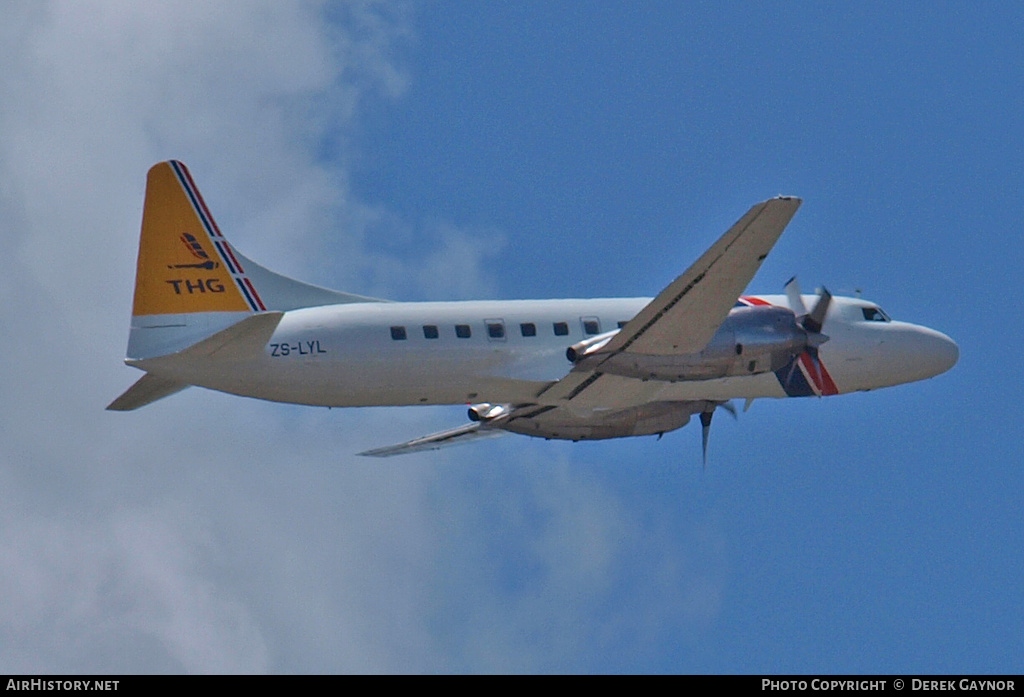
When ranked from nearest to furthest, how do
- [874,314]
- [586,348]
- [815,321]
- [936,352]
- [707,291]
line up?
[707,291] < [586,348] < [815,321] < [874,314] < [936,352]

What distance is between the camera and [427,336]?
38.3 m

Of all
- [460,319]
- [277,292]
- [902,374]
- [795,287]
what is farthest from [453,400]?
[902,374]

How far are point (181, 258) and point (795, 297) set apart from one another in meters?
15.0

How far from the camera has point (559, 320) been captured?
39844mm

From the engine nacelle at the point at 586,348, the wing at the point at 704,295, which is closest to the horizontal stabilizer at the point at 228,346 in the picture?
the engine nacelle at the point at 586,348

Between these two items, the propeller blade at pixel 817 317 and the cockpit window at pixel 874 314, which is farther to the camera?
the cockpit window at pixel 874 314

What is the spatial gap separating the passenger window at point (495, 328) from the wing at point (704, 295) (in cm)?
192

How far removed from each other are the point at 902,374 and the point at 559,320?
9.57 meters

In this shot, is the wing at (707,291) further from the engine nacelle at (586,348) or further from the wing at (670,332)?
the engine nacelle at (586,348)

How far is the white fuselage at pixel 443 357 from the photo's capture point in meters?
37.4

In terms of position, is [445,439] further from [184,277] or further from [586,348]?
[184,277]

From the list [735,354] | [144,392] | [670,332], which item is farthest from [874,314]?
[144,392]
